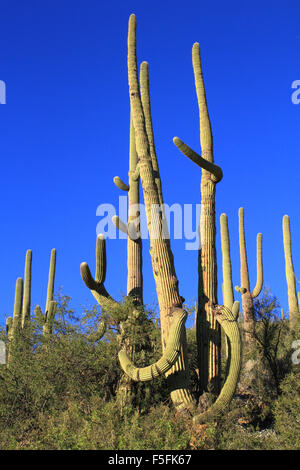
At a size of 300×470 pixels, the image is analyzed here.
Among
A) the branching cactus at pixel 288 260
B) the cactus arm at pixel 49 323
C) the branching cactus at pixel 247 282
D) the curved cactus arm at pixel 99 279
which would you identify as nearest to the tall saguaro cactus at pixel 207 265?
the curved cactus arm at pixel 99 279

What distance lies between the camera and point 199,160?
38.4 ft

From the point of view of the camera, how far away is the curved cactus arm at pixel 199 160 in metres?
11.0

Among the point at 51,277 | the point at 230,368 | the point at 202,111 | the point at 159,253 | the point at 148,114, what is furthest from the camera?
the point at 51,277

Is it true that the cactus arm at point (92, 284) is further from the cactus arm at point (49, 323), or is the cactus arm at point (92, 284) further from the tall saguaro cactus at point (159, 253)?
the tall saguaro cactus at point (159, 253)

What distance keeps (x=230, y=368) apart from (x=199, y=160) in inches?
186

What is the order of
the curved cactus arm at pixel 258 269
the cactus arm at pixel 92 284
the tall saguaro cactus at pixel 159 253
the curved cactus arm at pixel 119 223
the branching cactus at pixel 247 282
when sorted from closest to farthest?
the tall saguaro cactus at pixel 159 253 → the cactus arm at pixel 92 284 → the curved cactus arm at pixel 119 223 → the branching cactus at pixel 247 282 → the curved cactus arm at pixel 258 269

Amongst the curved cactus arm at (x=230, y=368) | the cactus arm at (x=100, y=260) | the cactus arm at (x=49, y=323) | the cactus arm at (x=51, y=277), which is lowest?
the curved cactus arm at (x=230, y=368)

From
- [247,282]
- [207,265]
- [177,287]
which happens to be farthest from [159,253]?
[247,282]

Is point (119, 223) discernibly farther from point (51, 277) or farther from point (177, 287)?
point (51, 277)

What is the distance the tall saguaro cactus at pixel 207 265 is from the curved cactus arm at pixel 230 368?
37 centimetres

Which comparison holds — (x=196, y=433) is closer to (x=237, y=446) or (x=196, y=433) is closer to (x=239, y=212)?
(x=237, y=446)

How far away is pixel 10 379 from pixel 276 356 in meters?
8.35

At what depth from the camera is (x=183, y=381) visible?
429 inches
